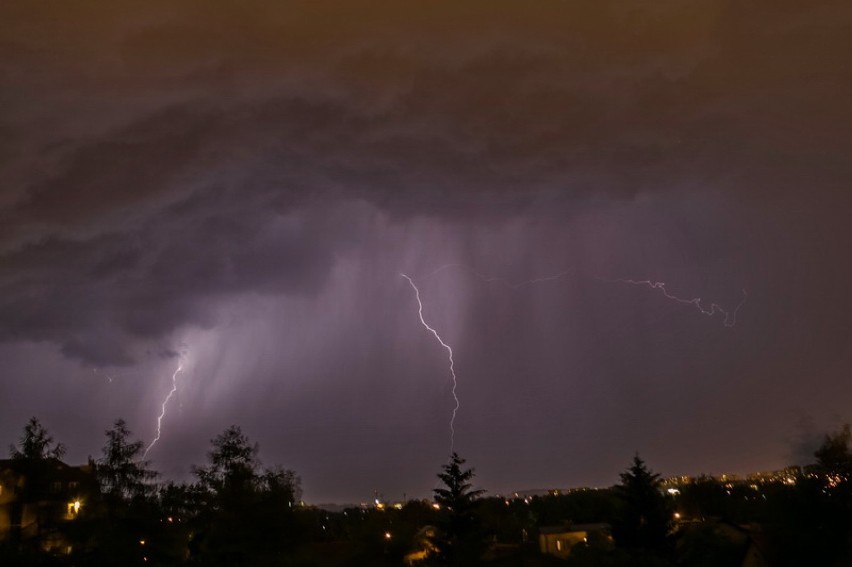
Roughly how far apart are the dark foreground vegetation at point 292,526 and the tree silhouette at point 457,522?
73mm

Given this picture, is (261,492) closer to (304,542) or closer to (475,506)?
(304,542)

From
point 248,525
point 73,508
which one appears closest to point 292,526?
point 248,525

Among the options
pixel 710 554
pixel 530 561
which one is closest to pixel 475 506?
pixel 530 561

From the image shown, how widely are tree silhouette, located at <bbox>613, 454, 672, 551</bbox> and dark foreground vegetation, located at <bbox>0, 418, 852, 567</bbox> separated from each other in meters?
0.06

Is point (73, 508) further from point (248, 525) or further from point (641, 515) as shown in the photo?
point (641, 515)

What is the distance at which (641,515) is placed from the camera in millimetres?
37688

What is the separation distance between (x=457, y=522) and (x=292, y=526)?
9.78 metres

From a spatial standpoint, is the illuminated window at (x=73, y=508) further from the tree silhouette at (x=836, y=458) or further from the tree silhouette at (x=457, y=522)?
the tree silhouette at (x=836, y=458)

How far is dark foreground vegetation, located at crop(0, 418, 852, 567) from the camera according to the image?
32.4 metres

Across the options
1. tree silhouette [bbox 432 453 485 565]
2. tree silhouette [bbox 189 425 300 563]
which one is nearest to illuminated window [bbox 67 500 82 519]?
tree silhouette [bbox 189 425 300 563]

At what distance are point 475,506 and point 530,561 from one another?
22.4 ft

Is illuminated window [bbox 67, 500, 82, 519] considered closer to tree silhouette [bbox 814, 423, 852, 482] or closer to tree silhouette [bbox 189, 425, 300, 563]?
tree silhouette [bbox 189, 425, 300, 563]

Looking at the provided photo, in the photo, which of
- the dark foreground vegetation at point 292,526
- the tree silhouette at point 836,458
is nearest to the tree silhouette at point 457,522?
the dark foreground vegetation at point 292,526

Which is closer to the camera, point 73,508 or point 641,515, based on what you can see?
point 641,515
